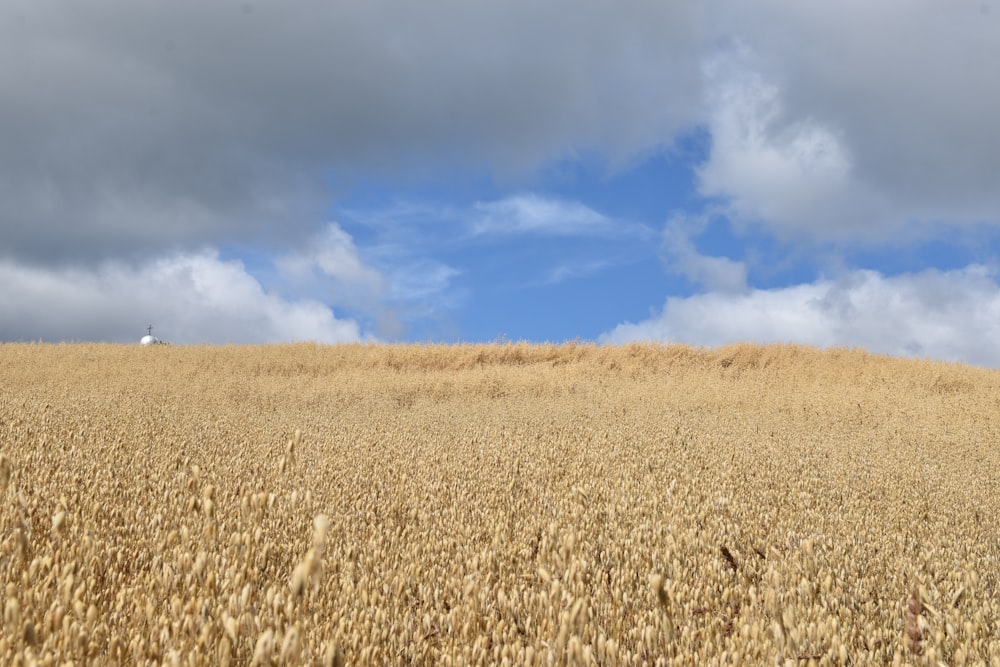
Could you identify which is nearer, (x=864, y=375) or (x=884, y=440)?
(x=884, y=440)

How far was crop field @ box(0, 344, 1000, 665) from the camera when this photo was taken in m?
2.22

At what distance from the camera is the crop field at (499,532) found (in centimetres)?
222

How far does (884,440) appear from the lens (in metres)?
9.98

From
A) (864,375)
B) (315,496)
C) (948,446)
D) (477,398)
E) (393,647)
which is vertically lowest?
(393,647)

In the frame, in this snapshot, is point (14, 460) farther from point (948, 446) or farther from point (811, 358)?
point (811, 358)

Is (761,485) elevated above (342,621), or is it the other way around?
(761,485)

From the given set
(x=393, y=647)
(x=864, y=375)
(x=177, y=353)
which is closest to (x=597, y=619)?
(x=393, y=647)

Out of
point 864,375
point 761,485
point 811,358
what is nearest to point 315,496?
point 761,485

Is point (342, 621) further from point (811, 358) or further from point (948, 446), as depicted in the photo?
point (811, 358)

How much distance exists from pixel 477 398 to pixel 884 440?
24.4 feet

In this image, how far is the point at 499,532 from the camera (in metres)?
3.85

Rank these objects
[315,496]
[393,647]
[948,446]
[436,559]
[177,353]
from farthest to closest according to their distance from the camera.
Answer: [177,353] < [948,446] < [315,496] < [436,559] < [393,647]

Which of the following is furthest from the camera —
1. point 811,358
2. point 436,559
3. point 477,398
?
point 811,358

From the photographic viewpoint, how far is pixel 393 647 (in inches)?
100
